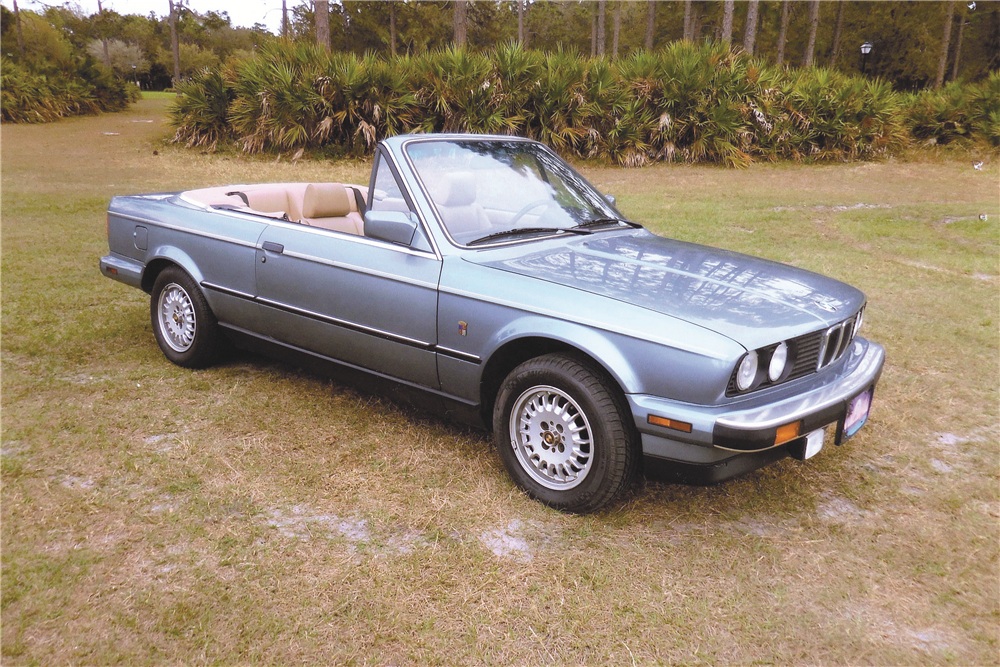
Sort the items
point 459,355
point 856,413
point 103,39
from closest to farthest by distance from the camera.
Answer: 1. point 856,413
2. point 459,355
3. point 103,39

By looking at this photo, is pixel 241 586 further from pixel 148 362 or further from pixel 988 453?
pixel 988 453

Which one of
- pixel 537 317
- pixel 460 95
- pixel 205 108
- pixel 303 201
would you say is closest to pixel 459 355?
pixel 537 317

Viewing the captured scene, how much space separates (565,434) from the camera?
3.04 meters

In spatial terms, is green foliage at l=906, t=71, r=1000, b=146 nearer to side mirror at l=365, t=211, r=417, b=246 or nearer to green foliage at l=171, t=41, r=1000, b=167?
green foliage at l=171, t=41, r=1000, b=167

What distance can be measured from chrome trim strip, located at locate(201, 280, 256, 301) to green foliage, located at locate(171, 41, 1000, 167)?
10785 millimetres

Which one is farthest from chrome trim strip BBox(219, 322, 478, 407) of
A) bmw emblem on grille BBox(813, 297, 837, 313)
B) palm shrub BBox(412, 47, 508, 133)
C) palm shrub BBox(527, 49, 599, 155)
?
palm shrub BBox(527, 49, 599, 155)

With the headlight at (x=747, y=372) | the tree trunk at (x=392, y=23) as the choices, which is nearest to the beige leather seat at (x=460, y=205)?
the headlight at (x=747, y=372)

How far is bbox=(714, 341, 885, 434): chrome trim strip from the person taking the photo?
8.59ft

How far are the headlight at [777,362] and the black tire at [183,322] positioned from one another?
3.19 m

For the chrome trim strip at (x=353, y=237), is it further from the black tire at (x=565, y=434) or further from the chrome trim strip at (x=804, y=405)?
the chrome trim strip at (x=804, y=405)

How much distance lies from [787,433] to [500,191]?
1.89 meters

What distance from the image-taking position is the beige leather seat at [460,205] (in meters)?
3.53

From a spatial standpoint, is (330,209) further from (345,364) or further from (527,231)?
(527,231)

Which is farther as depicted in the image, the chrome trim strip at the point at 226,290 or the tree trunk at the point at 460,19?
the tree trunk at the point at 460,19
